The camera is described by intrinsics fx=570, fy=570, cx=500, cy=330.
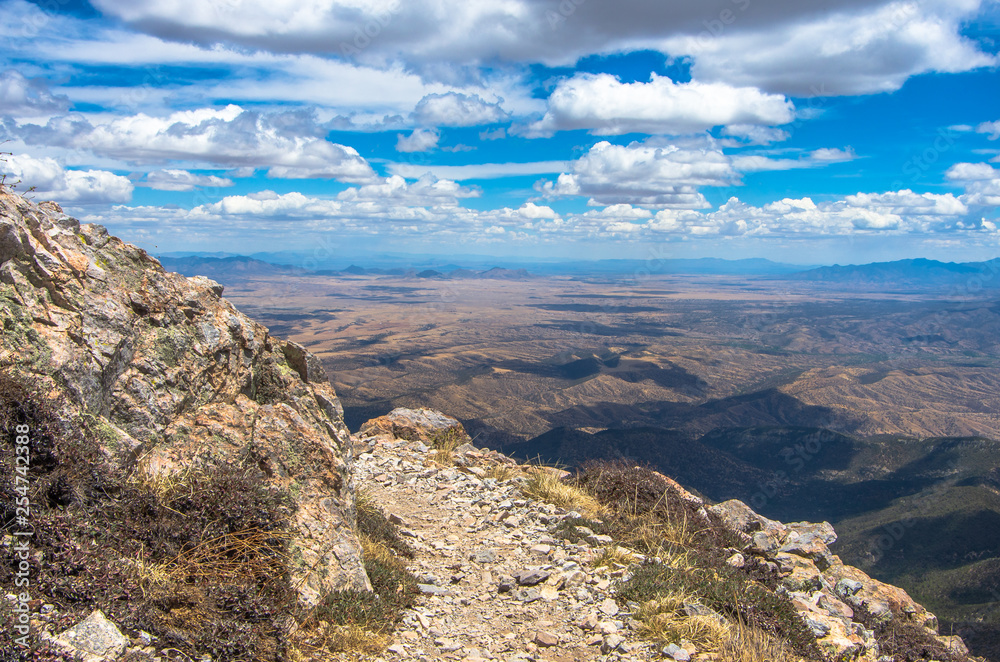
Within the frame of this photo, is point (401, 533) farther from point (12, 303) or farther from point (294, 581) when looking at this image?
point (12, 303)

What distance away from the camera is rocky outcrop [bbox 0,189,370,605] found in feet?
17.4

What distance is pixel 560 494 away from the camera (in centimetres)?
1041

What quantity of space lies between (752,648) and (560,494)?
4.99 m

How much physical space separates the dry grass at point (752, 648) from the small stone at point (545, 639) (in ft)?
5.36

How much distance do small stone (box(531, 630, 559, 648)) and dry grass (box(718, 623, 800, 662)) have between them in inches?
64.3

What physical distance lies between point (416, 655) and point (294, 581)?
4.44 feet

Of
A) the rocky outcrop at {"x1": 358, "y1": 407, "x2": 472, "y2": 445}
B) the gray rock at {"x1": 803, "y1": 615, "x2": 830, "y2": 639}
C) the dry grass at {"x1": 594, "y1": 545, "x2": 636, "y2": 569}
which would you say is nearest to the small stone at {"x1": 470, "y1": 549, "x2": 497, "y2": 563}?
the dry grass at {"x1": 594, "y1": 545, "x2": 636, "y2": 569}

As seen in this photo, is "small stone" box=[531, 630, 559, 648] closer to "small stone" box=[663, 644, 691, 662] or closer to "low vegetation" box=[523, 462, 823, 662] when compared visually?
"low vegetation" box=[523, 462, 823, 662]

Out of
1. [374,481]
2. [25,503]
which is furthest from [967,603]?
[25,503]

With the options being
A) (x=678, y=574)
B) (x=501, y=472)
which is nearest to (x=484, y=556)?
(x=678, y=574)

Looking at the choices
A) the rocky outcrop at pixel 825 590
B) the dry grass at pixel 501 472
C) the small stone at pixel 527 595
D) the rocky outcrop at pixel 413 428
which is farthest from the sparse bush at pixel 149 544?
the rocky outcrop at pixel 413 428

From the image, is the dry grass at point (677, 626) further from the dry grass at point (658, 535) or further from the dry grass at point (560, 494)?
the dry grass at point (560, 494)

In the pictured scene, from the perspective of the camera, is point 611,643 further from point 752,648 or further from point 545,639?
point 752,648

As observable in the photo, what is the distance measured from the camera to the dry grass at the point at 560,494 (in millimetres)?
9977
